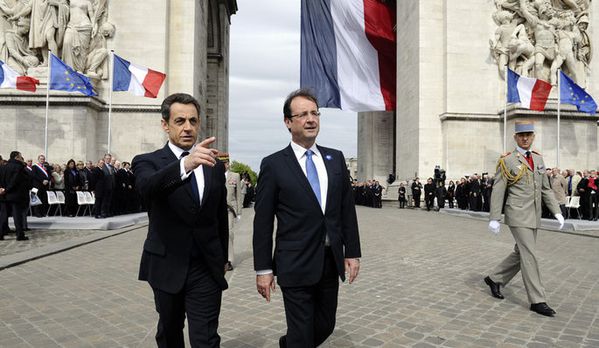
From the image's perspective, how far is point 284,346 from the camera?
2.96 meters

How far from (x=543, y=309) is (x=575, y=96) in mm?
15437

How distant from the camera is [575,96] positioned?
17781mm

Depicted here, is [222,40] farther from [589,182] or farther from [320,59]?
[589,182]

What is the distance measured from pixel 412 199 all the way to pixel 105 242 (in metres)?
15.3

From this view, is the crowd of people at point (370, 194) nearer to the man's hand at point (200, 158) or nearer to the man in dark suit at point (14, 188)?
the man in dark suit at point (14, 188)

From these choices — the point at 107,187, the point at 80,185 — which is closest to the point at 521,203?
the point at 107,187

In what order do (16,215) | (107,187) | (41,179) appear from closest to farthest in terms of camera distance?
(16,215), (41,179), (107,187)

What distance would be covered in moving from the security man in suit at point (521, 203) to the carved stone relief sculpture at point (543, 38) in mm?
16608

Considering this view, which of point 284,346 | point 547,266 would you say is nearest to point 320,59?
point 547,266

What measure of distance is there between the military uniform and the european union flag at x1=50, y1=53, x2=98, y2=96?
49.8ft

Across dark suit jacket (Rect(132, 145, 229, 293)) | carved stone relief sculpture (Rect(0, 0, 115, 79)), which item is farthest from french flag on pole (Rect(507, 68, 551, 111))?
dark suit jacket (Rect(132, 145, 229, 293))

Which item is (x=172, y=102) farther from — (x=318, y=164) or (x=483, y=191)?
(x=483, y=191)

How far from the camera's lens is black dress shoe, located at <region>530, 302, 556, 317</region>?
16.0 ft

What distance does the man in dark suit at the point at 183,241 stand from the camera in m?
2.60
